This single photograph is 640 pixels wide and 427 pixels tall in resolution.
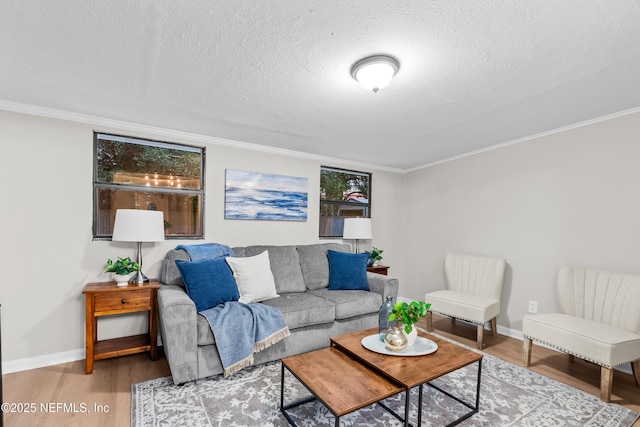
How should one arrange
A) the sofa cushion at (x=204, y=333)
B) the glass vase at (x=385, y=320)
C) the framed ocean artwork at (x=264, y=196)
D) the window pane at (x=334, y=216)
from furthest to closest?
Answer: 1. the window pane at (x=334, y=216)
2. the framed ocean artwork at (x=264, y=196)
3. the sofa cushion at (x=204, y=333)
4. the glass vase at (x=385, y=320)

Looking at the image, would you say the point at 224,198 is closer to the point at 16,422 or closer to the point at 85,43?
the point at 85,43

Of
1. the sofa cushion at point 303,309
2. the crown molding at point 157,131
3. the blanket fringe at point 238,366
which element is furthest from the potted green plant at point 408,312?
the crown molding at point 157,131

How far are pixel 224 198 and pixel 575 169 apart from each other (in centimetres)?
362

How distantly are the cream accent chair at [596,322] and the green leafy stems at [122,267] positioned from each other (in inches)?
137

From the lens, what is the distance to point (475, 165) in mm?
3977

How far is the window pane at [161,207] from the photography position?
9.74ft

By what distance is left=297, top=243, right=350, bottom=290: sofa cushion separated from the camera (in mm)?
3549

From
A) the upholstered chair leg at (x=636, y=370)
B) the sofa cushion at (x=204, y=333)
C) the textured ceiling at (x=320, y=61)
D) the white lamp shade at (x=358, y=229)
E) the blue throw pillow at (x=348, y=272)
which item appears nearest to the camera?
the textured ceiling at (x=320, y=61)

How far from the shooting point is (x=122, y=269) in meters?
2.69

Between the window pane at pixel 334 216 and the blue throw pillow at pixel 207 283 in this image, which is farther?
the window pane at pixel 334 216

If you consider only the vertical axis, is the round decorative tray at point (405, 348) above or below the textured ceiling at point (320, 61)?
below

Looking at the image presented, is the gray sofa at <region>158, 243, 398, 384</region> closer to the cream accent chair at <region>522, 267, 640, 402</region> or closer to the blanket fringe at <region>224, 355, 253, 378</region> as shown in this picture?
the blanket fringe at <region>224, 355, 253, 378</region>

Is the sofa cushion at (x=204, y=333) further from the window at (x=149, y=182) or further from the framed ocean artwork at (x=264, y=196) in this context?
the framed ocean artwork at (x=264, y=196)

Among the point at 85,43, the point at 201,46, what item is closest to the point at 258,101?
the point at 201,46
